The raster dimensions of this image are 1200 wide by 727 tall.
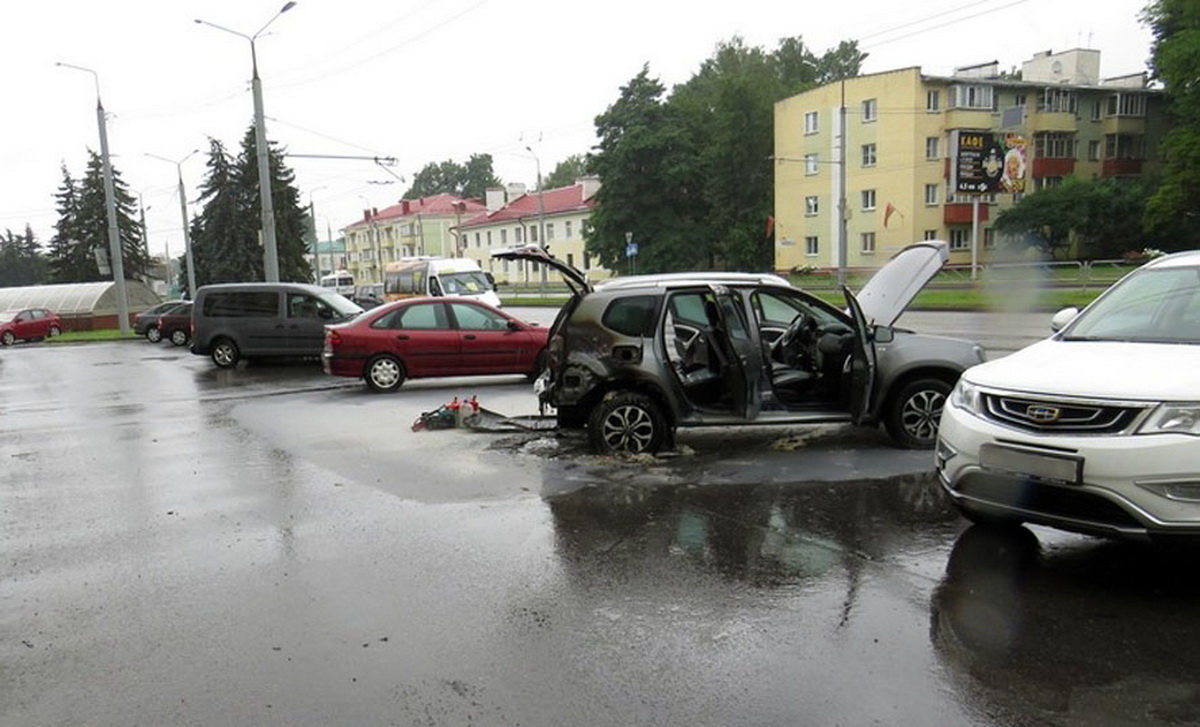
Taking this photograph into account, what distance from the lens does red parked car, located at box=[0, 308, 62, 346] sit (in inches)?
1393

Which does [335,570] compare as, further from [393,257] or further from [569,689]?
[393,257]

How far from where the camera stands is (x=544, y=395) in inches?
323

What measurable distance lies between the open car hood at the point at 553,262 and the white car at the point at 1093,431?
3.79 m

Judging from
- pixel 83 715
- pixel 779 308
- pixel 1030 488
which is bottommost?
pixel 83 715

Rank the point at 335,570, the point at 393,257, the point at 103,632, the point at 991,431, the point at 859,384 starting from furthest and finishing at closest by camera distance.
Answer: the point at 393,257
the point at 859,384
the point at 335,570
the point at 991,431
the point at 103,632

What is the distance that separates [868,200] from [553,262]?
48.1 m

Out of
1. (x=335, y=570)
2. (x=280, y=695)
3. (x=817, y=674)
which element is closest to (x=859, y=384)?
(x=817, y=674)

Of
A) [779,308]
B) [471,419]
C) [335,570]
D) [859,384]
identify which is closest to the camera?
[335,570]

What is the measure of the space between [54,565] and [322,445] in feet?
12.4

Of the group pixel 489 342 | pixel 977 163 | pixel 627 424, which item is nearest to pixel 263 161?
pixel 489 342

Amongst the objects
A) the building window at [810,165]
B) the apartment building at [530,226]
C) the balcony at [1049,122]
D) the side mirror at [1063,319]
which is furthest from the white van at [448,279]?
the balcony at [1049,122]

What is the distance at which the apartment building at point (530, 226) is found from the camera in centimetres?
7712

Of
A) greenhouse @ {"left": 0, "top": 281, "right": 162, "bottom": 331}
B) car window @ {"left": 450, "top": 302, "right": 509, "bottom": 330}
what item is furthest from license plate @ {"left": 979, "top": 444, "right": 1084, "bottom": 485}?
greenhouse @ {"left": 0, "top": 281, "right": 162, "bottom": 331}

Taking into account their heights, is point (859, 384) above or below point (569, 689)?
above
